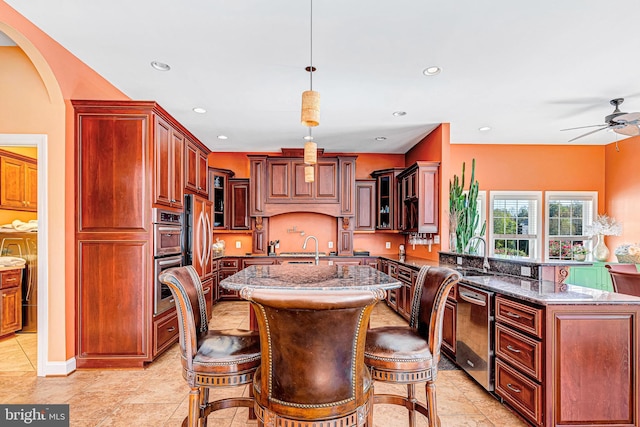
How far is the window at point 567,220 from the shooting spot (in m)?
5.90

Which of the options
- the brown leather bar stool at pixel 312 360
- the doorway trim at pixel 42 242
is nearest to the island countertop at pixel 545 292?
the brown leather bar stool at pixel 312 360

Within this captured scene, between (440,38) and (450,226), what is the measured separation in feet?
8.14

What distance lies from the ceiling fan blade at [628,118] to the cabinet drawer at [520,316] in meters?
3.02

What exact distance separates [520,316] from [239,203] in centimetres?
502

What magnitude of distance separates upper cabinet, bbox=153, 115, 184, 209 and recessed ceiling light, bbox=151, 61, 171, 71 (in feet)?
1.49

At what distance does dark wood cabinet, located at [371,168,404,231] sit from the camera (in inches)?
239

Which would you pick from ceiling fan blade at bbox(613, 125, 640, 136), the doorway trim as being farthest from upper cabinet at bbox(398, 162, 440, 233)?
the doorway trim

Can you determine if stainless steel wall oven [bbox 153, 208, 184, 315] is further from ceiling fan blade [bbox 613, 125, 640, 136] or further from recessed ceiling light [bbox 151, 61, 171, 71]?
ceiling fan blade [bbox 613, 125, 640, 136]

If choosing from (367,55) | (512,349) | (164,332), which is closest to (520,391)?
(512,349)

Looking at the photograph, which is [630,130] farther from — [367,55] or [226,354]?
[226,354]

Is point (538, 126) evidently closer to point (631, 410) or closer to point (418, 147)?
point (418, 147)

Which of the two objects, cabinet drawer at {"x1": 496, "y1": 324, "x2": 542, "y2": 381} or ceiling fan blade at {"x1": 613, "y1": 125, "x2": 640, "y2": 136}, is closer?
cabinet drawer at {"x1": 496, "y1": 324, "x2": 542, "y2": 381}

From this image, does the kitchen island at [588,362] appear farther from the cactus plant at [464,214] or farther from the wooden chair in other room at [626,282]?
the cactus plant at [464,214]

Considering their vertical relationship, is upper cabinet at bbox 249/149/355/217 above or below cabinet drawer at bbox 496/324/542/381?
above
